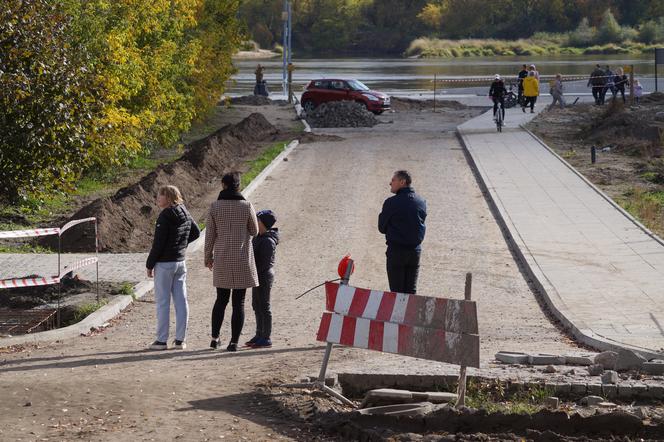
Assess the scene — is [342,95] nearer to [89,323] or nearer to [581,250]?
[581,250]

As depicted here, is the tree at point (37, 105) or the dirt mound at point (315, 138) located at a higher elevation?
the tree at point (37, 105)

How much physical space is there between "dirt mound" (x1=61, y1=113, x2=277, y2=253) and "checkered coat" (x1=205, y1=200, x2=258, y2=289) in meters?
6.45

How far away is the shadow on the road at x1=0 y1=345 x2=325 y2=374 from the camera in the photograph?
10266 millimetres

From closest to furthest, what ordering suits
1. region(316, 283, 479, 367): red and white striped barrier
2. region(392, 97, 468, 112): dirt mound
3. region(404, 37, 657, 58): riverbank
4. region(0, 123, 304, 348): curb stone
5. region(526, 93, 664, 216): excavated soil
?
region(316, 283, 479, 367): red and white striped barrier
region(0, 123, 304, 348): curb stone
region(526, 93, 664, 216): excavated soil
region(392, 97, 468, 112): dirt mound
region(404, 37, 657, 58): riverbank

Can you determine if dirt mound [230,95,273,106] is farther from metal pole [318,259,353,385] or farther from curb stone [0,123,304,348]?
metal pole [318,259,353,385]

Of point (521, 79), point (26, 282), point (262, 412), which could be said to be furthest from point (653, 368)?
point (521, 79)

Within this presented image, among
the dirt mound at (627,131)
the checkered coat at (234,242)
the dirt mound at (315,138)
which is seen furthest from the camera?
the dirt mound at (315,138)

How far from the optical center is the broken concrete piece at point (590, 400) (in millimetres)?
8734

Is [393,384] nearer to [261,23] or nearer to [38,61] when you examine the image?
[38,61]

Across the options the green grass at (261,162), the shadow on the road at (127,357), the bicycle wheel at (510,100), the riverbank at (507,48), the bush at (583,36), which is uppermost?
the bush at (583,36)

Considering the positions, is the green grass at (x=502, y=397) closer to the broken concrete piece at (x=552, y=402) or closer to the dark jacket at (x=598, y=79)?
the broken concrete piece at (x=552, y=402)

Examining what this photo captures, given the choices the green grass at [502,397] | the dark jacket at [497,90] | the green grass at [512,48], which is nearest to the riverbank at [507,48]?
the green grass at [512,48]

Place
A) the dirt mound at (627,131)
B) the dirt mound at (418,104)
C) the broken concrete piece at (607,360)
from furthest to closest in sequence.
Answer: the dirt mound at (418,104)
the dirt mound at (627,131)
the broken concrete piece at (607,360)

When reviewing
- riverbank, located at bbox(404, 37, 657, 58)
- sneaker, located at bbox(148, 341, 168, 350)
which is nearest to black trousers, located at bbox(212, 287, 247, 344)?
sneaker, located at bbox(148, 341, 168, 350)
